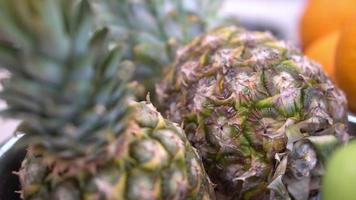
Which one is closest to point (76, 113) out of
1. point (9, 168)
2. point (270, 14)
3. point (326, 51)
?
point (9, 168)

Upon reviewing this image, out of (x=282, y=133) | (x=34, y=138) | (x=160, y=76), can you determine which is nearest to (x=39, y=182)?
(x=34, y=138)

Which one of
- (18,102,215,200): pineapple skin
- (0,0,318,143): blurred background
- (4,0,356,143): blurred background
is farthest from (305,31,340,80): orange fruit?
(0,0,318,143): blurred background

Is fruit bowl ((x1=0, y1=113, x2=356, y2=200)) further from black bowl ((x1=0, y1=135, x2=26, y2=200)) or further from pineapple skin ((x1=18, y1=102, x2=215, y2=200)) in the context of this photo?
pineapple skin ((x1=18, y1=102, x2=215, y2=200))

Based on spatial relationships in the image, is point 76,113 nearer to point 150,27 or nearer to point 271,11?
point 150,27

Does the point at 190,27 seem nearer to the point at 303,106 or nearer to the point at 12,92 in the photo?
the point at 303,106

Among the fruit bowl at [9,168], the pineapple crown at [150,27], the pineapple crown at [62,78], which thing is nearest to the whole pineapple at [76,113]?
the pineapple crown at [62,78]

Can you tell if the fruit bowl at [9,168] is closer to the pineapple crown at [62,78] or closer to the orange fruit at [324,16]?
the pineapple crown at [62,78]
